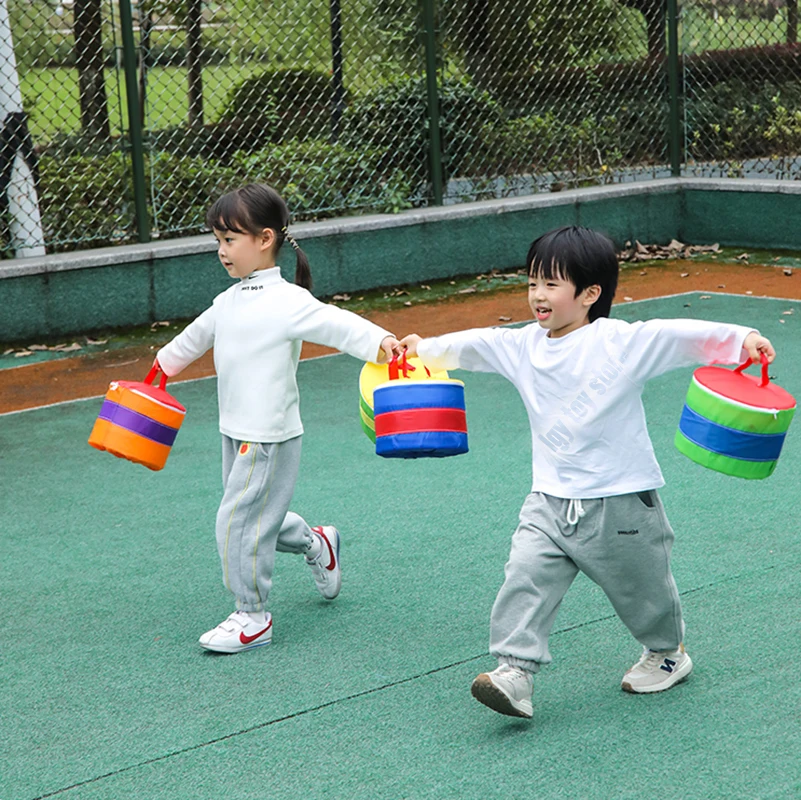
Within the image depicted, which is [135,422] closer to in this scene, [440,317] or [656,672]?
[656,672]

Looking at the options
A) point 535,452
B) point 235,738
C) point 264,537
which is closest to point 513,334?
point 535,452

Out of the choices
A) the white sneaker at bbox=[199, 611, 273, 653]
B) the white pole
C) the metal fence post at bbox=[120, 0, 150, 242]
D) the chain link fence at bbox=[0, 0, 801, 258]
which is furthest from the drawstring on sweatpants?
the metal fence post at bbox=[120, 0, 150, 242]

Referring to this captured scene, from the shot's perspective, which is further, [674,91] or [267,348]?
[674,91]

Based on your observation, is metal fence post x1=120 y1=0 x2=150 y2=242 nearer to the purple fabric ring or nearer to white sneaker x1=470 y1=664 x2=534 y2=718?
the purple fabric ring

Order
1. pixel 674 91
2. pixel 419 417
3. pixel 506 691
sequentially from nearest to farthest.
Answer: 1. pixel 506 691
2. pixel 419 417
3. pixel 674 91

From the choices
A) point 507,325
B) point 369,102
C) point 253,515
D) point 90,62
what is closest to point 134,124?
point 90,62

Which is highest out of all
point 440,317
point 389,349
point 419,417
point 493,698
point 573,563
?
point 389,349

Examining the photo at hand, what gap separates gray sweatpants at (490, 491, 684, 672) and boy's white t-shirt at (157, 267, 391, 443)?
0.88 m

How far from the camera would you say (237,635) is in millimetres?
3768

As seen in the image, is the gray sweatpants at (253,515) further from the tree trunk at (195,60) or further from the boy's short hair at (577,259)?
the tree trunk at (195,60)

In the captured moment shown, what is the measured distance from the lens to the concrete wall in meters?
→ 8.60

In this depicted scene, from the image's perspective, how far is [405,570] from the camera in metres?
4.35

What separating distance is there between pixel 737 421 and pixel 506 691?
0.89 meters

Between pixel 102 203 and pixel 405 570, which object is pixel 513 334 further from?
pixel 102 203
